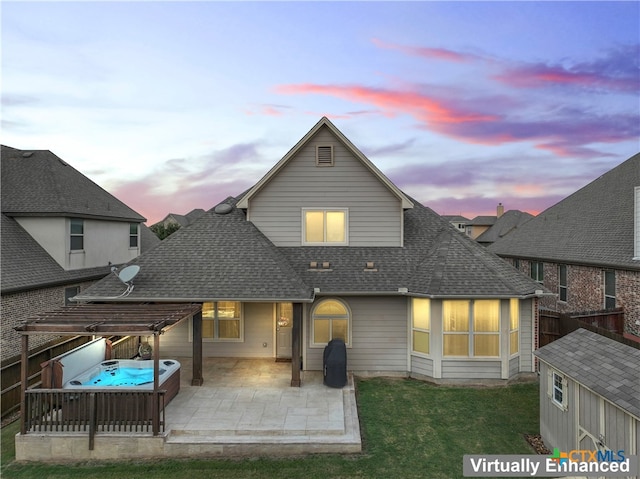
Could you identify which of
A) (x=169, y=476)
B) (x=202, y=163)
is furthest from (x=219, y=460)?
(x=202, y=163)

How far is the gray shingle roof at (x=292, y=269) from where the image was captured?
992 cm

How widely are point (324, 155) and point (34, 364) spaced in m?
11.4

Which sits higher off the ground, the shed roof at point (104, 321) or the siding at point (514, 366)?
the shed roof at point (104, 321)

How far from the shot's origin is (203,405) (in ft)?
27.2

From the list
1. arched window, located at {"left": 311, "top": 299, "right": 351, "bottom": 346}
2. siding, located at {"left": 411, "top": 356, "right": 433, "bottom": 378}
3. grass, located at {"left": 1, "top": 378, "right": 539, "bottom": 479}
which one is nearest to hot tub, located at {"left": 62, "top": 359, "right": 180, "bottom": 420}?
grass, located at {"left": 1, "top": 378, "right": 539, "bottom": 479}

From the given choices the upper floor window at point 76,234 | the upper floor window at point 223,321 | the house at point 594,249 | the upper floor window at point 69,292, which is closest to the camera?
the upper floor window at point 223,321

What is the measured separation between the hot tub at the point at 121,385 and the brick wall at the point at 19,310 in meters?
4.06

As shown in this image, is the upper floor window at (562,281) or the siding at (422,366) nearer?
the siding at (422,366)

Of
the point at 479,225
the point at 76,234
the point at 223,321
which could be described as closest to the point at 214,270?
the point at 223,321

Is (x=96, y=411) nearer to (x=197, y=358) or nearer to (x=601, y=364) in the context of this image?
(x=197, y=358)

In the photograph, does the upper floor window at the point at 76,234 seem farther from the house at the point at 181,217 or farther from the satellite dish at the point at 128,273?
the house at the point at 181,217

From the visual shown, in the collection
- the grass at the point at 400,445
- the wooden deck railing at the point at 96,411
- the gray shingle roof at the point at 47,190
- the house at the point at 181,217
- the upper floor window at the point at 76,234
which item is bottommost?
the grass at the point at 400,445

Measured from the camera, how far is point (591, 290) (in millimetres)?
15109

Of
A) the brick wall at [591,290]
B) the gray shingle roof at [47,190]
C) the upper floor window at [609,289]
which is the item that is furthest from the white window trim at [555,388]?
the gray shingle roof at [47,190]
